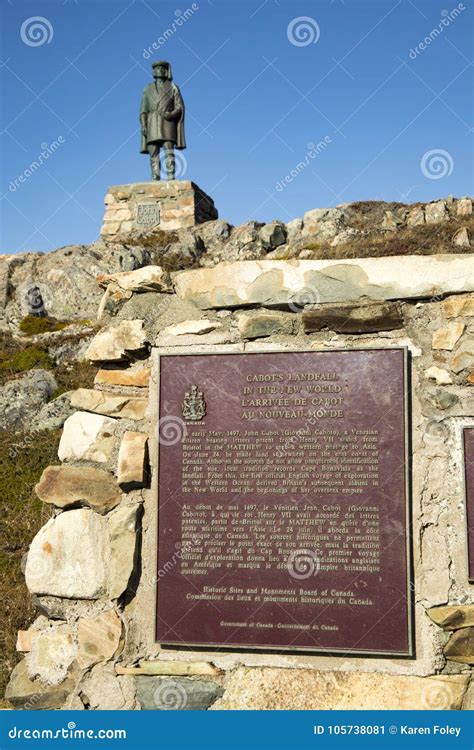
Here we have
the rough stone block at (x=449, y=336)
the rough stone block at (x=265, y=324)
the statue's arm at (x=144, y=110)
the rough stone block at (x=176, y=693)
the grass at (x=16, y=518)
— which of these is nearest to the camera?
the rough stone block at (x=176, y=693)

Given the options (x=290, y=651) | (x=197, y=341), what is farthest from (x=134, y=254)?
(x=290, y=651)

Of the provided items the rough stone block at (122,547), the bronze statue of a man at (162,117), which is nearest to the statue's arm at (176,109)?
the bronze statue of a man at (162,117)

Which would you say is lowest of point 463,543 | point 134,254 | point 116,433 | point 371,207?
point 463,543

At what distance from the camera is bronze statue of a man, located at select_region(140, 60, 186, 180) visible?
20.3 meters

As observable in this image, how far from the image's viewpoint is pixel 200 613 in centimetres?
456

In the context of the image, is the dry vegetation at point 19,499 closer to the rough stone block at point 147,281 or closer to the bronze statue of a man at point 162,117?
the rough stone block at point 147,281

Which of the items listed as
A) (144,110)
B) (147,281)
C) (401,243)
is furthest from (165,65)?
(147,281)

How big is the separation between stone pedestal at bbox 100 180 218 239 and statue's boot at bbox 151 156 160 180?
221 millimetres

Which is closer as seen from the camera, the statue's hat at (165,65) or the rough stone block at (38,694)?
the rough stone block at (38,694)

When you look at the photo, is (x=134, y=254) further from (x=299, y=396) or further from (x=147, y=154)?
(x=299, y=396)

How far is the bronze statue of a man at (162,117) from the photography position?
20266 millimetres

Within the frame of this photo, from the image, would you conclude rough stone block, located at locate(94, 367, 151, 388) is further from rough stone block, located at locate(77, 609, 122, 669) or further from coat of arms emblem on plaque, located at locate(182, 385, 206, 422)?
rough stone block, located at locate(77, 609, 122, 669)

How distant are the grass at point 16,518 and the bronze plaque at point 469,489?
3796mm

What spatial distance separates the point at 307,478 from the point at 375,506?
0.45 m
